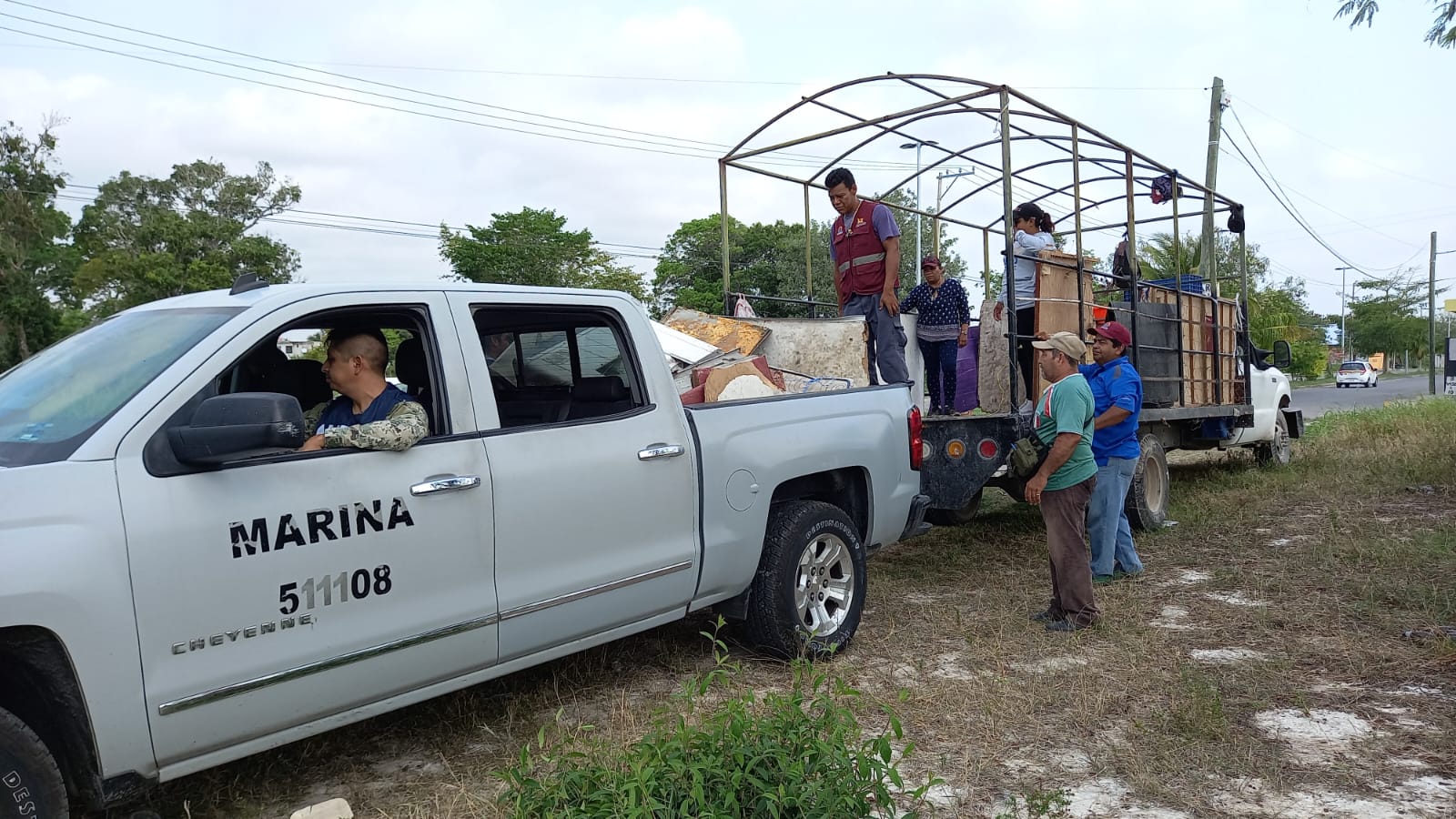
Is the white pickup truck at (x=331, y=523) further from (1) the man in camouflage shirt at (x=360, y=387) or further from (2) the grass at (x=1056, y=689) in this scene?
(2) the grass at (x=1056, y=689)

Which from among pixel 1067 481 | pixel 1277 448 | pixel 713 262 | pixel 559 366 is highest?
pixel 713 262

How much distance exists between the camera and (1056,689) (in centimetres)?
462

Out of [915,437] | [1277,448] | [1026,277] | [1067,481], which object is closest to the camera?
[915,437]

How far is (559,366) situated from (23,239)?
4025 cm

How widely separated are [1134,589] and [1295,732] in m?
2.45

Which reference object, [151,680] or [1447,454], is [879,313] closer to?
[151,680]

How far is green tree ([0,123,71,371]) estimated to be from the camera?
117 feet

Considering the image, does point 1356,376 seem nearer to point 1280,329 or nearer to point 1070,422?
point 1280,329

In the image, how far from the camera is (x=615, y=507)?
159 inches

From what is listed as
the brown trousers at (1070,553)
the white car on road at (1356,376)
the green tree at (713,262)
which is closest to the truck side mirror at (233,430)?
the brown trousers at (1070,553)

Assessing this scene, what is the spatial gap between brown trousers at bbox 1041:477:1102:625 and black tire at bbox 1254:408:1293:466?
7458 millimetres

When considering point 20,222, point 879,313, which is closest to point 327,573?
point 879,313

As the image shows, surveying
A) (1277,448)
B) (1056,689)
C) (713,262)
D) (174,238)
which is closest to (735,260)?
(713,262)

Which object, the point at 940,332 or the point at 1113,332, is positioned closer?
the point at 1113,332
